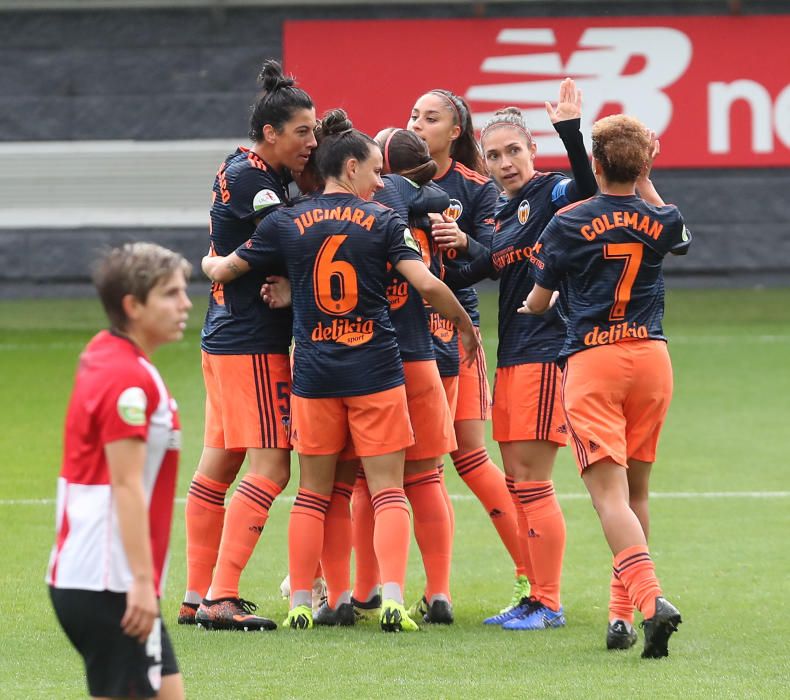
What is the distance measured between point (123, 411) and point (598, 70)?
47.6ft

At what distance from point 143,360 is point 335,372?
1.98 m

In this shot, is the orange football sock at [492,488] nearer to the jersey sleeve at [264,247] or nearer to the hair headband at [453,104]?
the jersey sleeve at [264,247]

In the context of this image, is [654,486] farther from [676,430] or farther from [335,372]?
[335,372]

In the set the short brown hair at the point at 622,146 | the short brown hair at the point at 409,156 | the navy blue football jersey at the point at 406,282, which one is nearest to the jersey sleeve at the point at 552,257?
the short brown hair at the point at 622,146

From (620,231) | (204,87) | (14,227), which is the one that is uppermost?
(204,87)

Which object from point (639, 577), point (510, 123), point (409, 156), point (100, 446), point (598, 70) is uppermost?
point (598, 70)

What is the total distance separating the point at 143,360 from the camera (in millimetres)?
3090

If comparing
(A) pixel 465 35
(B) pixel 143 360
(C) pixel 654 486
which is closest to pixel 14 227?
(A) pixel 465 35

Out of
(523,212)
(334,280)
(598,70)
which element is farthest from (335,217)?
(598,70)

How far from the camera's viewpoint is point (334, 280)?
4.98 metres

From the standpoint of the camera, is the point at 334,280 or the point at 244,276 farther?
the point at 244,276

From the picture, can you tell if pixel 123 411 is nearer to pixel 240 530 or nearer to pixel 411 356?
pixel 240 530

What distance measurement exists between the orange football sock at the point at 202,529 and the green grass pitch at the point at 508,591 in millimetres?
220

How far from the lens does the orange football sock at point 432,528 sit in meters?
5.41
